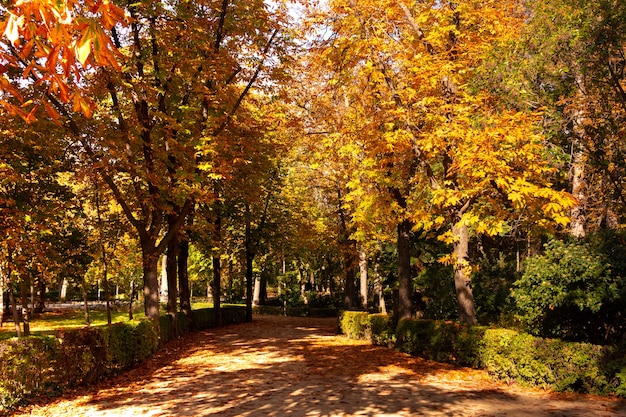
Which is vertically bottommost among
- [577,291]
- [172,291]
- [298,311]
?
[298,311]

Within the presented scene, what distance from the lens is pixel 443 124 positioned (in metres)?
11.5

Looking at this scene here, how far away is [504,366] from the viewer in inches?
412

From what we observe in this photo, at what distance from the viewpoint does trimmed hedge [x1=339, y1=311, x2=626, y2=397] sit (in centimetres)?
885

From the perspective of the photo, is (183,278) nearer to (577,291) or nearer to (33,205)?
(33,205)

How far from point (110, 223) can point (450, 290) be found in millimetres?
14579

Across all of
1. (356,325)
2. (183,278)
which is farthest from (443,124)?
(183,278)

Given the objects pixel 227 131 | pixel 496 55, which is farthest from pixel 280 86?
pixel 496 55

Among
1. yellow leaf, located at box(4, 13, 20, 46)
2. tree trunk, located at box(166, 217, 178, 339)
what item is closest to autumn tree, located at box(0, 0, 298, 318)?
tree trunk, located at box(166, 217, 178, 339)

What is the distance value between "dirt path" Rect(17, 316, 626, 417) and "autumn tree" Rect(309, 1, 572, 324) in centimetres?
323

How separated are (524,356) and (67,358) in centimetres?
932

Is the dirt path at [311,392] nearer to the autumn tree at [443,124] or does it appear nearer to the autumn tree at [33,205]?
the autumn tree at [443,124]

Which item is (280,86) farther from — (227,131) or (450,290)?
(450,290)

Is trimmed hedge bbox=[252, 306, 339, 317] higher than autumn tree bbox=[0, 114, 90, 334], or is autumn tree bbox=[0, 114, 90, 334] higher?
autumn tree bbox=[0, 114, 90, 334]

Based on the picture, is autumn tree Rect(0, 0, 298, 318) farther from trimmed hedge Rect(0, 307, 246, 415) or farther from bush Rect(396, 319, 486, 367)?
bush Rect(396, 319, 486, 367)
